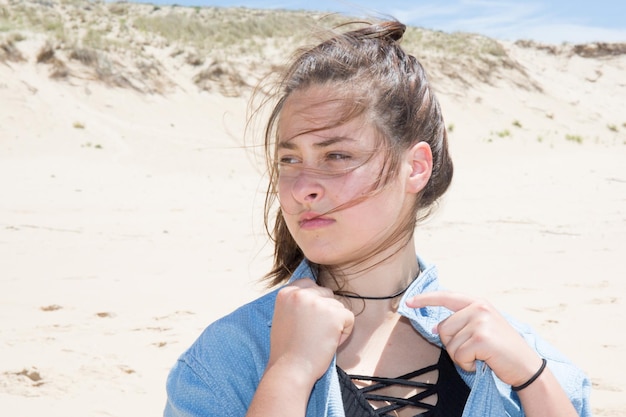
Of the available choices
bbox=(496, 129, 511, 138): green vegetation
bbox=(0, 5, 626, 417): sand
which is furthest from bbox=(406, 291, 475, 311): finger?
bbox=(496, 129, 511, 138): green vegetation

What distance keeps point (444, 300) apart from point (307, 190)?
1.20 ft

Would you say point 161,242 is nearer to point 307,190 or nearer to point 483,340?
point 307,190

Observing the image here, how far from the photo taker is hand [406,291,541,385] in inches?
54.6

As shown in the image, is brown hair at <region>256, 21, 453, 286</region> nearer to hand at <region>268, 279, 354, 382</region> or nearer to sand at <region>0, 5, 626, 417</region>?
hand at <region>268, 279, 354, 382</region>

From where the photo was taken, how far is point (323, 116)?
5.26ft

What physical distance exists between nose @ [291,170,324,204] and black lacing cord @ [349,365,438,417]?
0.39 m

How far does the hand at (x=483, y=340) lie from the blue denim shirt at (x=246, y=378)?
34mm

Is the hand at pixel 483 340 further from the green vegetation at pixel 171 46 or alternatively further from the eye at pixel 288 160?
the green vegetation at pixel 171 46

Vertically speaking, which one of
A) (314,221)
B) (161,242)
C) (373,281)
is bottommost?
(161,242)

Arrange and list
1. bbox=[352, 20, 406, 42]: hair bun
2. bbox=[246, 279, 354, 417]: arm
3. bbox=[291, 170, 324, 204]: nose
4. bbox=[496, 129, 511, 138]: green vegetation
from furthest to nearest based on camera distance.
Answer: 1. bbox=[496, 129, 511, 138]: green vegetation
2. bbox=[352, 20, 406, 42]: hair bun
3. bbox=[291, 170, 324, 204]: nose
4. bbox=[246, 279, 354, 417]: arm

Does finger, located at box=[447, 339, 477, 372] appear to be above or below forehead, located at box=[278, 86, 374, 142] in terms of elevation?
below

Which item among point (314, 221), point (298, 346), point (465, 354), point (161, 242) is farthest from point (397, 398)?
point (161, 242)

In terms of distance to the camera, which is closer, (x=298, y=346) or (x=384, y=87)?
(x=298, y=346)

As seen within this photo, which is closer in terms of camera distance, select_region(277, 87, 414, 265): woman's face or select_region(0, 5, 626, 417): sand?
select_region(277, 87, 414, 265): woman's face
